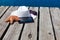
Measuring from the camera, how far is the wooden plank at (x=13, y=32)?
1.34m

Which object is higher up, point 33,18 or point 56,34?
point 33,18

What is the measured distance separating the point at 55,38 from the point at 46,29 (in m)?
0.20

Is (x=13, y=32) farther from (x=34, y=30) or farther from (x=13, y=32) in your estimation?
(x=34, y=30)

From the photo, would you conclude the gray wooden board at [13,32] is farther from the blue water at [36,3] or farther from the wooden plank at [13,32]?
the blue water at [36,3]

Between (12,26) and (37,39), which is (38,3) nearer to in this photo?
(12,26)

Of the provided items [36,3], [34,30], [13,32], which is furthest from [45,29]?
[36,3]

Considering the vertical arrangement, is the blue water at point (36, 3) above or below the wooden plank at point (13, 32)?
above

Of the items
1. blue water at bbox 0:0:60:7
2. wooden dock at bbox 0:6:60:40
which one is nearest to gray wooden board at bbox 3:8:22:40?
wooden dock at bbox 0:6:60:40

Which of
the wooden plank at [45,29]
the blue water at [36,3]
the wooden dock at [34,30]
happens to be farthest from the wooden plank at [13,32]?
the blue water at [36,3]

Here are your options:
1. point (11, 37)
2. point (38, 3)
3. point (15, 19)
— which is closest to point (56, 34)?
point (11, 37)

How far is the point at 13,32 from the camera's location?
56.8 inches

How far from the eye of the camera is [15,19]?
5.57 ft

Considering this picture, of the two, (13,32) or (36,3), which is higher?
(36,3)

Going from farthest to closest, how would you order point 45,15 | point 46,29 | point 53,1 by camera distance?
point 53,1
point 45,15
point 46,29
